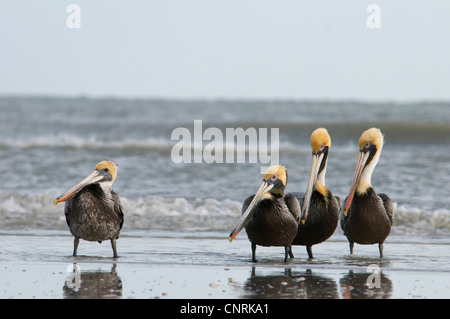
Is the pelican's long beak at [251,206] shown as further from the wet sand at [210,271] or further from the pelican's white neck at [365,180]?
the pelican's white neck at [365,180]

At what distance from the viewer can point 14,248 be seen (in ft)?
24.0

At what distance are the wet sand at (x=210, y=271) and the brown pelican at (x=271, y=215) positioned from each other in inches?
10.8

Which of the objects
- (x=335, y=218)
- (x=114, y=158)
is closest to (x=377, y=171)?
(x=114, y=158)

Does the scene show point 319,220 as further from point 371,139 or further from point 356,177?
point 371,139

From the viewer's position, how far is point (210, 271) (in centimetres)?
615

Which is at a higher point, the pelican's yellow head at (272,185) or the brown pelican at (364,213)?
the pelican's yellow head at (272,185)

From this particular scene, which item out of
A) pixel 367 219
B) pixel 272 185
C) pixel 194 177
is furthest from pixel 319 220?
pixel 194 177

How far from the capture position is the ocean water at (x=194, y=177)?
7.50m

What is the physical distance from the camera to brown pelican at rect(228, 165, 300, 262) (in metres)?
6.19

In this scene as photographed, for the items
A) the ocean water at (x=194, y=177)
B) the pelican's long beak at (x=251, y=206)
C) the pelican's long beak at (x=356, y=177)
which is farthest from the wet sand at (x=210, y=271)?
the pelican's long beak at (x=356, y=177)

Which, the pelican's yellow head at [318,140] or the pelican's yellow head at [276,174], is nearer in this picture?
the pelican's yellow head at [276,174]

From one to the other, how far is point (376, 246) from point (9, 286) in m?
3.89

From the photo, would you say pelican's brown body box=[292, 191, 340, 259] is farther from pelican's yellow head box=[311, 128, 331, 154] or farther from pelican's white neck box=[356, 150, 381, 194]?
pelican's yellow head box=[311, 128, 331, 154]

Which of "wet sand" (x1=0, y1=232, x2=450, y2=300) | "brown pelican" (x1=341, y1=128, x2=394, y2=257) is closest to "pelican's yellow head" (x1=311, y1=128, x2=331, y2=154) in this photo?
"brown pelican" (x1=341, y1=128, x2=394, y2=257)
